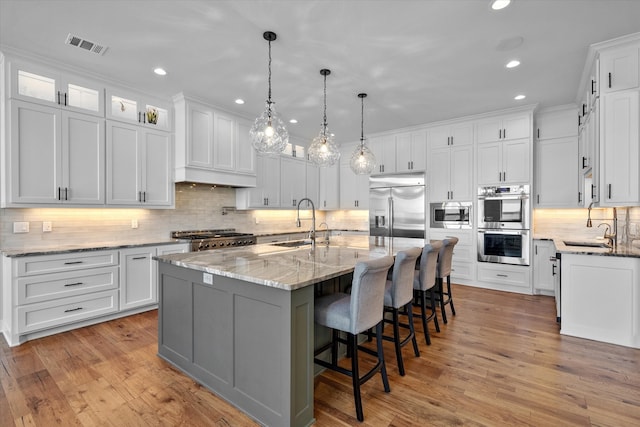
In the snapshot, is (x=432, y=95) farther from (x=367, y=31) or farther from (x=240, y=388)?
(x=240, y=388)

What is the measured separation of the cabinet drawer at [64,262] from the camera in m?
3.03

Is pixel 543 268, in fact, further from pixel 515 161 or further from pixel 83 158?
pixel 83 158

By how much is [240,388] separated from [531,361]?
7.76 ft

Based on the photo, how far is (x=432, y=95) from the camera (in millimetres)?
4246

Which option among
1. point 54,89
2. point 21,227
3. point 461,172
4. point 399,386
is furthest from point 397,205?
point 21,227

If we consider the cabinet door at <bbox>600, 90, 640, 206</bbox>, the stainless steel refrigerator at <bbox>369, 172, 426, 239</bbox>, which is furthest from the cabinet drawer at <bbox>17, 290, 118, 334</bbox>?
the cabinet door at <bbox>600, 90, 640, 206</bbox>

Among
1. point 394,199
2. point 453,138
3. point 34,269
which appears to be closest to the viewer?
point 34,269

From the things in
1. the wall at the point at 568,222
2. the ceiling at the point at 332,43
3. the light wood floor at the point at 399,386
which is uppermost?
the ceiling at the point at 332,43

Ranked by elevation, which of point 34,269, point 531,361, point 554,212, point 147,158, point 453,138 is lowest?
point 531,361

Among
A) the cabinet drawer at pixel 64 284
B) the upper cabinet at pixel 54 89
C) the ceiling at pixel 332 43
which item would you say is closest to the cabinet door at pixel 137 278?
the cabinet drawer at pixel 64 284

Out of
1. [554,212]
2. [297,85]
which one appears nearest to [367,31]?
[297,85]

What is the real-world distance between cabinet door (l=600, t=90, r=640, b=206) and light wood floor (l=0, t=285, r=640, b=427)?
1.44 meters

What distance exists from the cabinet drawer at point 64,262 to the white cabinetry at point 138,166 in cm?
67

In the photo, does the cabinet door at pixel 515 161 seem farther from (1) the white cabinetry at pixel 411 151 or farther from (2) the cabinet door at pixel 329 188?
(2) the cabinet door at pixel 329 188
